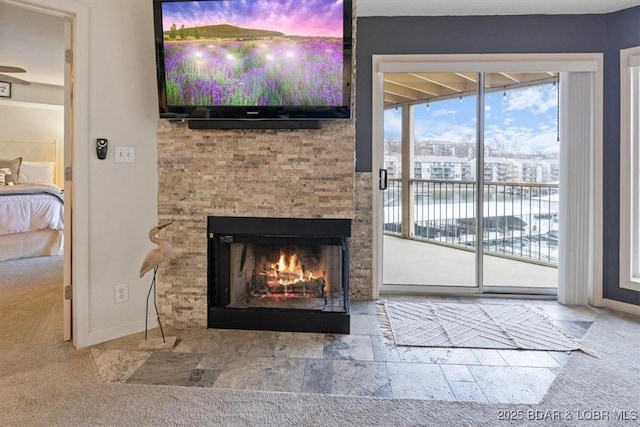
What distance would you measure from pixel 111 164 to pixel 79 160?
7.4 inches

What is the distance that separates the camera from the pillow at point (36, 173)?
6156 millimetres

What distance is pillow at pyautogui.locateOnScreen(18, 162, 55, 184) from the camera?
616cm

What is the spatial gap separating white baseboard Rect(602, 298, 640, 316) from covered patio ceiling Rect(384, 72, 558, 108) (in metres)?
2.02

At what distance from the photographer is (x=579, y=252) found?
3447 millimetres

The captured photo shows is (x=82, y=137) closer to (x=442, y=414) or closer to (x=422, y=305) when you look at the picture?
(x=442, y=414)

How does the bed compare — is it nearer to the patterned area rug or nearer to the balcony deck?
the balcony deck

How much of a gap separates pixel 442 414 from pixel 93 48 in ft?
9.58

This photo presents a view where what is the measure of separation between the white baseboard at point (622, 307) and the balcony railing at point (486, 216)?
0.63 meters

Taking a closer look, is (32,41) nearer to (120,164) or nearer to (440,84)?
(120,164)

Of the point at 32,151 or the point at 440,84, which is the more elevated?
the point at 440,84

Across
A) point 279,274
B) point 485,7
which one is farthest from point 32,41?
point 485,7

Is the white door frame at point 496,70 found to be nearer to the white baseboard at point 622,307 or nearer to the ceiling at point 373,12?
the white baseboard at point 622,307

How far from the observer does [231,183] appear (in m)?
2.82

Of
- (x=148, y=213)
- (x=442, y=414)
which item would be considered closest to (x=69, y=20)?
(x=148, y=213)
